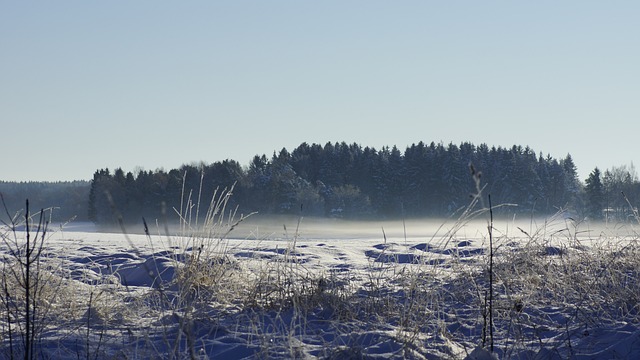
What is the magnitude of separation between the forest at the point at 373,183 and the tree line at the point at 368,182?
0.08 m

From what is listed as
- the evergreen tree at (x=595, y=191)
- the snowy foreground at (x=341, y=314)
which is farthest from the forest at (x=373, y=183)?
the snowy foreground at (x=341, y=314)

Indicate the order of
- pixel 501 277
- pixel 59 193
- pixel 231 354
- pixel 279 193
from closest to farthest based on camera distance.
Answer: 1. pixel 231 354
2. pixel 501 277
3. pixel 279 193
4. pixel 59 193

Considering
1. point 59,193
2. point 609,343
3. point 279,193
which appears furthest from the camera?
point 59,193

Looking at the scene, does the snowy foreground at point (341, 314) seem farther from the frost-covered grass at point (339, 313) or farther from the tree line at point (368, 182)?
the tree line at point (368, 182)

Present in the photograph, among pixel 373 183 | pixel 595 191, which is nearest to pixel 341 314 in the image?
pixel 595 191

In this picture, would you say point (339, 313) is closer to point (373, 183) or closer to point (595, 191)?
point (595, 191)

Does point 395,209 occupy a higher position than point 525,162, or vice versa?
point 525,162

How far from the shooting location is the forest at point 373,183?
50.5m

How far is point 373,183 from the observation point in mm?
58594

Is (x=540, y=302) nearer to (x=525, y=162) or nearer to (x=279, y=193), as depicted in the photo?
(x=279, y=193)

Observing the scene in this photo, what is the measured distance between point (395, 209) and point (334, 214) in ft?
24.1

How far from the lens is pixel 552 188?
58625 millimetres

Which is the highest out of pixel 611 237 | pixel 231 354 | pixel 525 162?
pixel 525 162

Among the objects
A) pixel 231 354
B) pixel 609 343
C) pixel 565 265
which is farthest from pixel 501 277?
pixel 231 354
